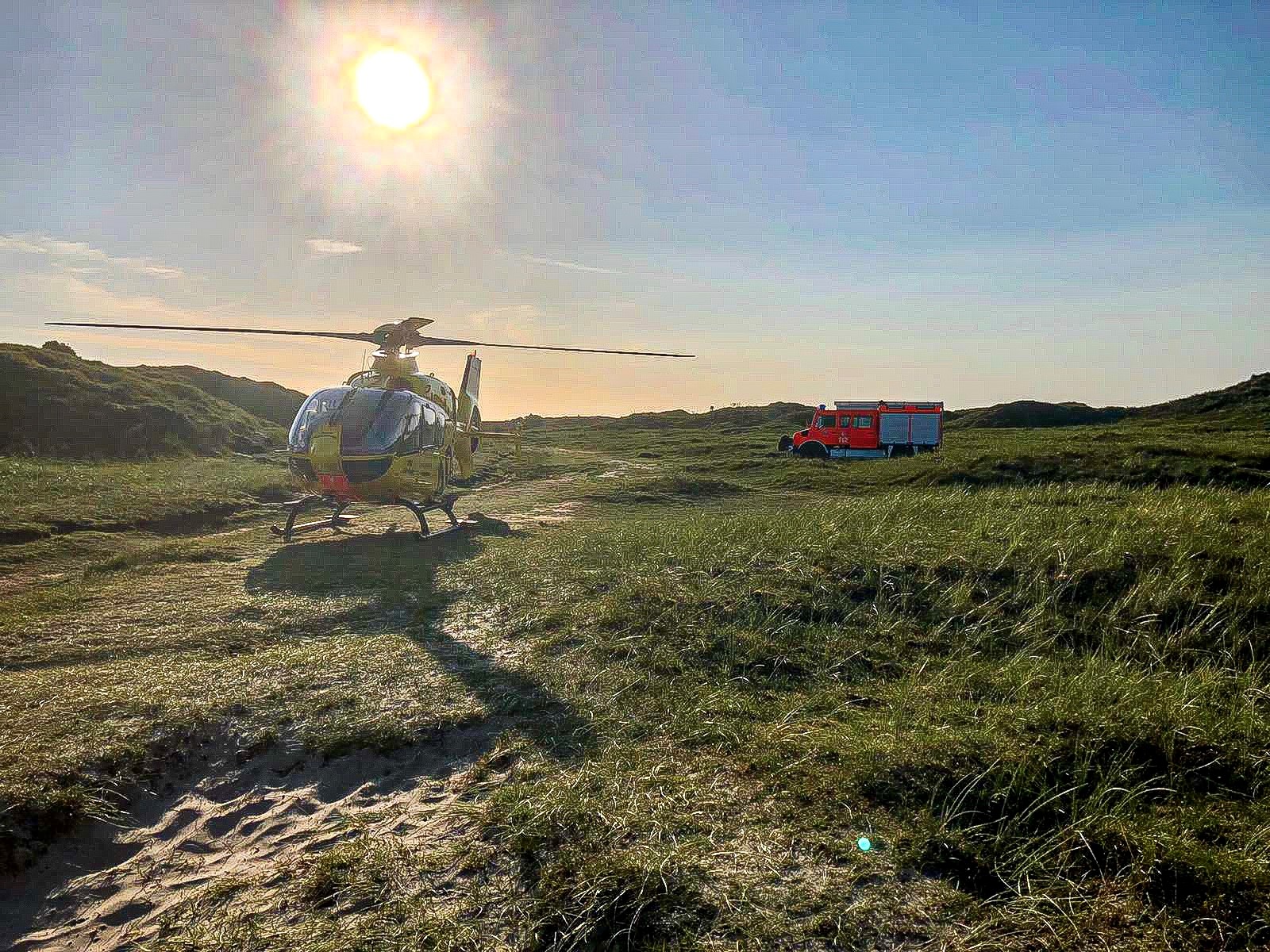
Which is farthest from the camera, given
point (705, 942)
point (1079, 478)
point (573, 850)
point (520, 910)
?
point (1079, 478)

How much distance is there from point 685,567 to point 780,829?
18.3ft

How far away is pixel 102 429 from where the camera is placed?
27.4 meters

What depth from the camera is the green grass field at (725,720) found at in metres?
3.98

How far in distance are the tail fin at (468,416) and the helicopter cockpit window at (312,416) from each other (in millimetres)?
4806

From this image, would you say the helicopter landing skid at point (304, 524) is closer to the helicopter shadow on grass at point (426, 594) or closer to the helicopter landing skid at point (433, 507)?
the helicopter shadow on grass at point (426, 594)

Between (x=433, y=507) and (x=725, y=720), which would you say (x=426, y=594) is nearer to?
(x=725, y=720)

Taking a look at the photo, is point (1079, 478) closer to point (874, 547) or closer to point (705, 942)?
point (874, 547)

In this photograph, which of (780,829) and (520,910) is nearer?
(520,910)

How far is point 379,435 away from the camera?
15.4 m

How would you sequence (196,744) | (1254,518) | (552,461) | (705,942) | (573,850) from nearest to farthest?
(705,942), (573,850), (196,744), (1254,518), (552,461)

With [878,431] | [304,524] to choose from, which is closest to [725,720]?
[304,524]

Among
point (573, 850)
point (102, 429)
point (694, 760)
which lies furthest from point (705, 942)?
point (102, 429)

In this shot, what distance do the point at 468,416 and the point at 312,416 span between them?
652 cm

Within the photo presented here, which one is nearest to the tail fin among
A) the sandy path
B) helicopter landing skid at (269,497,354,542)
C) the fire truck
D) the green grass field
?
helicopter landing skid at (269,497,354,542)
